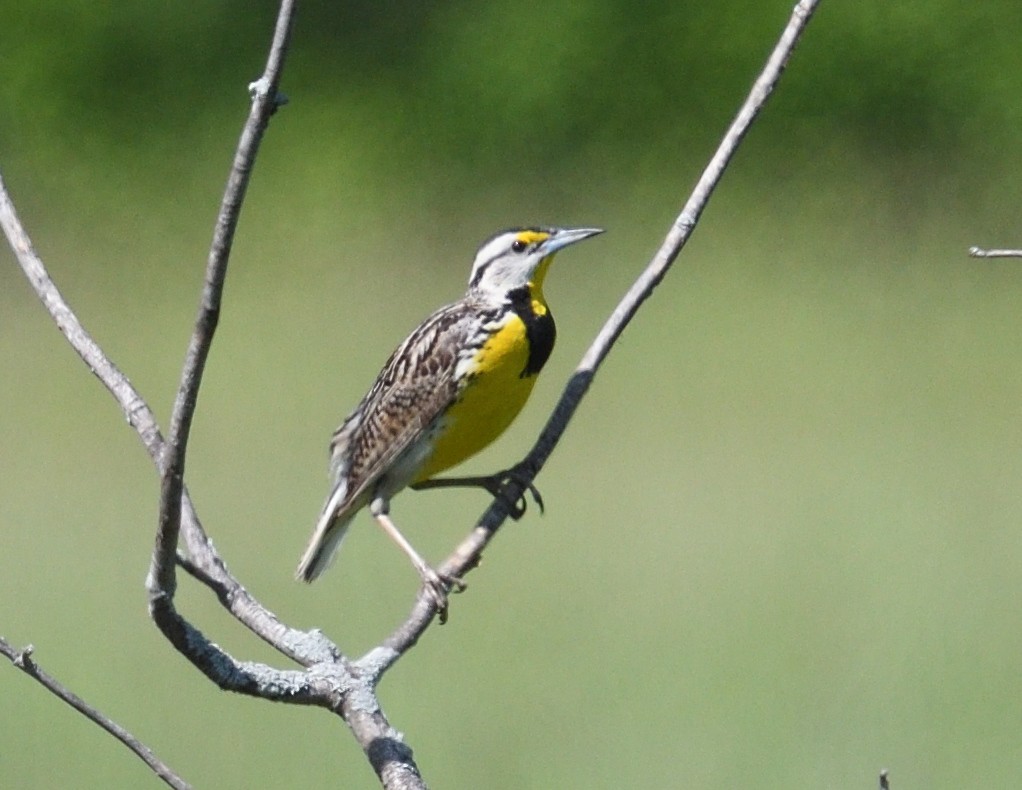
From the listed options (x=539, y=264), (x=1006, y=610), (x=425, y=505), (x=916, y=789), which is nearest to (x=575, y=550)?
(x=425, y=505)

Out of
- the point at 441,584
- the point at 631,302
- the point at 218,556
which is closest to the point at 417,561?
the point at 441,584

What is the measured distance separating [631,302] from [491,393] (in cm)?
92

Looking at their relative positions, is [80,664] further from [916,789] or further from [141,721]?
[916,789]

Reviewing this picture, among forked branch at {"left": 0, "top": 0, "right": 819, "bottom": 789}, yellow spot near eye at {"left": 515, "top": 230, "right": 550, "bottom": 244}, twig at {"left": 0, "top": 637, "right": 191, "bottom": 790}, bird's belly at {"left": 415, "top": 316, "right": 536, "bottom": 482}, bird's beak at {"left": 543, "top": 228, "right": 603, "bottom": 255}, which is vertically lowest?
twig at {"left": 0, "top": 637, "right": 191, "bottom": 790}

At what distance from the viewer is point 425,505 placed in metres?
6.03

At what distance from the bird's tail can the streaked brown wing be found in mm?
22

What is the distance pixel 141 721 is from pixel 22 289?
366 cm

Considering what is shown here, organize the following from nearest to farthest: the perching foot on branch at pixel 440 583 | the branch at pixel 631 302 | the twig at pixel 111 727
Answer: the twig at pixel 111 727 → the branch at pixel 631 302 → the perching foot on branch at pixel 440 583

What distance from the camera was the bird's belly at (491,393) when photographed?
266 centimetres

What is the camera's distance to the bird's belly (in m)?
2.66

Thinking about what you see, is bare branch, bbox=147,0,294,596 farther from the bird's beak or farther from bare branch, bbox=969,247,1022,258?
the bird's beak

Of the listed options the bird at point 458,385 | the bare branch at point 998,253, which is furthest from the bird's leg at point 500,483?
the bare branch at point 998,253

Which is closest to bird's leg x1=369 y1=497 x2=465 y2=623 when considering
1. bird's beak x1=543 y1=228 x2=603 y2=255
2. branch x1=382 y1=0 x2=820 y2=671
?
branch x1=382 y1=0 x2=820 y2=671

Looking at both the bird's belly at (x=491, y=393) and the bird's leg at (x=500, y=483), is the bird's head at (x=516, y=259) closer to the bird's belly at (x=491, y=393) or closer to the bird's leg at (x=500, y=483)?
the bird's belly at (x=491, y=393)
